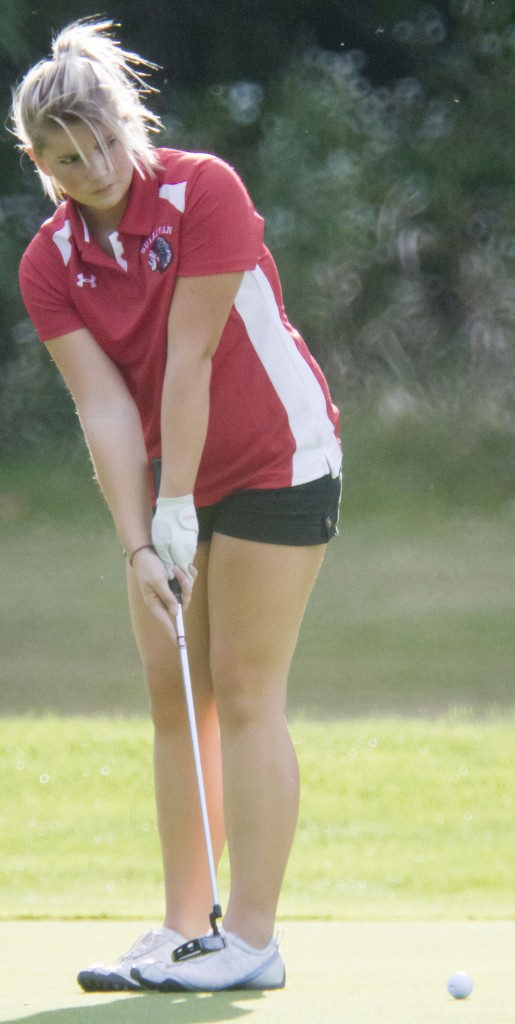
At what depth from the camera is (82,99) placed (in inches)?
79.2

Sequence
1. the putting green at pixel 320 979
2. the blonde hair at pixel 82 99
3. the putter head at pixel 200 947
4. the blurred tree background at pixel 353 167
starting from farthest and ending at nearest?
the blurred tree background at pixel 353 167 < the putter head at pixel 200 947 < the blonde hair at pixel 82 99 < the putting green at pixel 320 979

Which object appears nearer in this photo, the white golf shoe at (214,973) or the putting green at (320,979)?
the putting green at (320,979)

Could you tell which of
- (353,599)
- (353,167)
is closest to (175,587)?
(353,599)

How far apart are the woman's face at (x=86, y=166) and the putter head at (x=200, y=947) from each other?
928 mm

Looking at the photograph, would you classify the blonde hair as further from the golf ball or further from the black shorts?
the golf ball

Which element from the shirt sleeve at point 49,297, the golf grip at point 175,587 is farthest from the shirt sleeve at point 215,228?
the golf grip at point 175,587

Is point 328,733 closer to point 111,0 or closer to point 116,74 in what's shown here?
point 116,74

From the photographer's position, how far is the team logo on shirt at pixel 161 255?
2104 millimetres

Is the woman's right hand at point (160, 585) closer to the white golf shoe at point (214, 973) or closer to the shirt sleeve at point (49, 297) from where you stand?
the shirt sleeve at point (49, 297)

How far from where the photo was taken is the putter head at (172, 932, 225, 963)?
2127mm

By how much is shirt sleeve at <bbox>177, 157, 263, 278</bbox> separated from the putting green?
2.91ft

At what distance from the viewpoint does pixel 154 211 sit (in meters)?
2.12

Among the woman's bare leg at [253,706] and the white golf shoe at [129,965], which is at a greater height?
the woman's bare leg at [253,706]

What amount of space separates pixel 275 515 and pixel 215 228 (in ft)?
1.23
